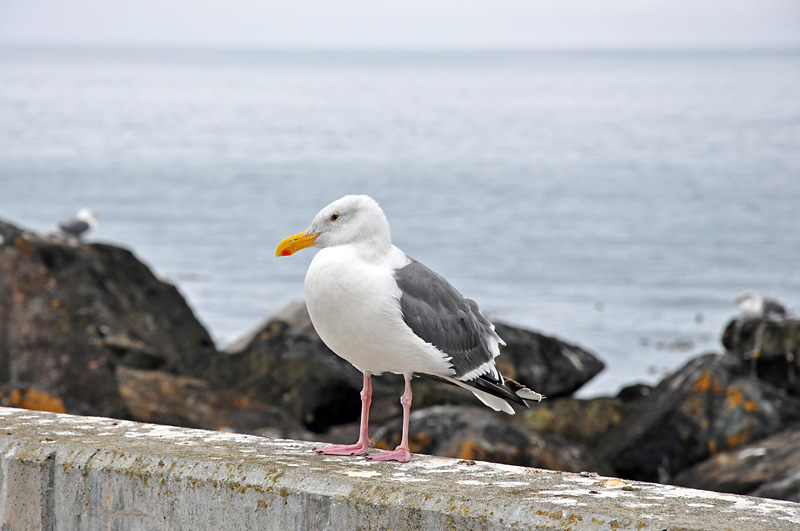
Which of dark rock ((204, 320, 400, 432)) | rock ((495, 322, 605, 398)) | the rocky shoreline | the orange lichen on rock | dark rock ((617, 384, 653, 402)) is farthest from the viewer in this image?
dark rock ((617, 384, 653, 402))

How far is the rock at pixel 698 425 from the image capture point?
8.35m

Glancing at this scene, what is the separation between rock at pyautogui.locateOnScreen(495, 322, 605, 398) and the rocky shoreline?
18 millimetres

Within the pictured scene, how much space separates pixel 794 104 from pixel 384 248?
114m

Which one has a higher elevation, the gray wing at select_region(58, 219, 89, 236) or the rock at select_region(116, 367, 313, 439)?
the gray wing at select_region(58, 219, 89, 236)

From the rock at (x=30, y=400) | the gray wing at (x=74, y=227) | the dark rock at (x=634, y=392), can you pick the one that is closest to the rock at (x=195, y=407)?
the rock at (x=30, y=400)

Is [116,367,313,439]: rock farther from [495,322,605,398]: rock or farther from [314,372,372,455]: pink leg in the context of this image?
[314,372,372,455]: pink leg

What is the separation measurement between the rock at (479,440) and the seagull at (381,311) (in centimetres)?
217

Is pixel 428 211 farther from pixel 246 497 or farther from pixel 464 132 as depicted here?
pixel 464 132

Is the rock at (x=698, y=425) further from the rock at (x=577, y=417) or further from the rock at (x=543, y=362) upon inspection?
the rock at (x=543, y=362)

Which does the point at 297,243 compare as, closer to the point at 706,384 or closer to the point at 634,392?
the point at 706,384

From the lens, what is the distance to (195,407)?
8.38 metres

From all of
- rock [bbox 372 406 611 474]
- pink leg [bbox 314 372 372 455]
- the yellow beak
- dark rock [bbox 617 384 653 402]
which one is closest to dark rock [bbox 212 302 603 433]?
dark rock [bbox 617 384 653 402]

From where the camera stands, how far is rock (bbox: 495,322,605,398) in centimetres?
1005

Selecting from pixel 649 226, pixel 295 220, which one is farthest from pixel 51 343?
pixel 649 226
